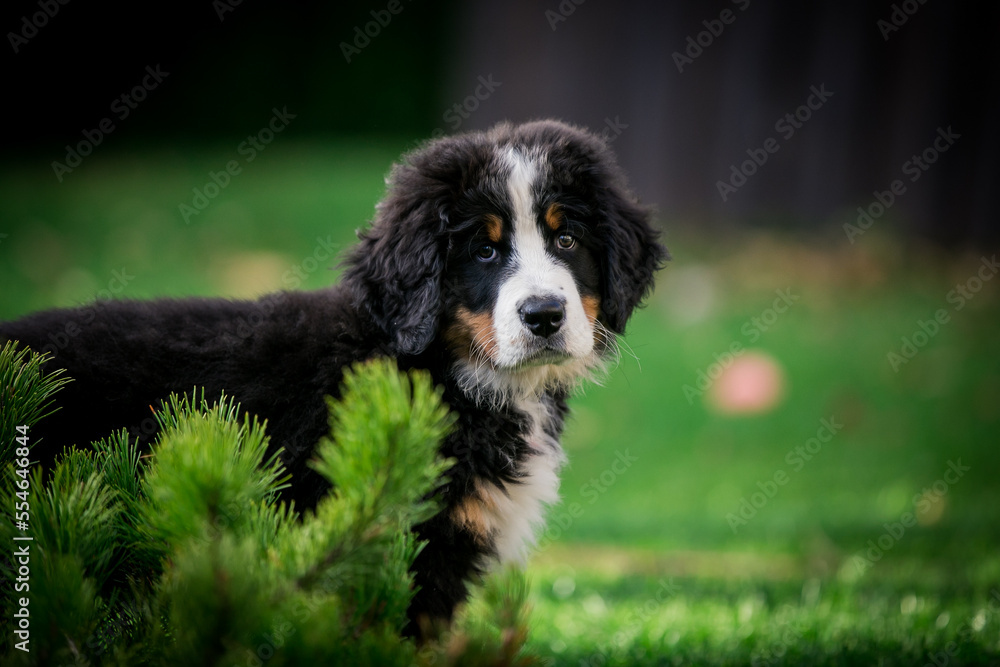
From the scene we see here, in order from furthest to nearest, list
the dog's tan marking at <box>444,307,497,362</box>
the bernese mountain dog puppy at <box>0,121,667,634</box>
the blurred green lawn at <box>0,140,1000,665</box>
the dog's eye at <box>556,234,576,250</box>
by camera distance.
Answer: the blurred green lawn at <box>0,140,1000,665</box> → the dog's eye at <box>556,234,576,250</box> → the dog's tan marking at <box>444,307,497,362</box> → the bernese mountain dog puppy at <box>0,121,667,634</box>

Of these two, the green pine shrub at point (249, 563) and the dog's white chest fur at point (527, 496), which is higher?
the dog's white chest fur at point (527, 496)

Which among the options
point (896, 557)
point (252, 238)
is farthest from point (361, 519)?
point (252, 238)

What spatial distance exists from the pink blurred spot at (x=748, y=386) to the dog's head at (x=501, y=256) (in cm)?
498

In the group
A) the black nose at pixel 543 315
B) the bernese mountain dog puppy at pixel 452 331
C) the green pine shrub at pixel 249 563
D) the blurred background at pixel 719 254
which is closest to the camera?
the green pine shrub at pixel 249 563

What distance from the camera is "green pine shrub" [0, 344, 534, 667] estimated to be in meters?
1.61

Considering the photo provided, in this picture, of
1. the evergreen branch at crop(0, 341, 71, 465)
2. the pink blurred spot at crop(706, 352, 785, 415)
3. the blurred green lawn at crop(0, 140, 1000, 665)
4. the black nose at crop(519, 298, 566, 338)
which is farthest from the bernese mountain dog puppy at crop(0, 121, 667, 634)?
the pink blurred spot at crop(706, 352, 785, 415)

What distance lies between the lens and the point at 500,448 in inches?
126

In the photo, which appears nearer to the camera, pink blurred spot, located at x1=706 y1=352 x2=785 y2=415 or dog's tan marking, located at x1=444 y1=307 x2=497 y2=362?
dog's tan marking, located at x1=444 y1=307 x2=497 y2=362

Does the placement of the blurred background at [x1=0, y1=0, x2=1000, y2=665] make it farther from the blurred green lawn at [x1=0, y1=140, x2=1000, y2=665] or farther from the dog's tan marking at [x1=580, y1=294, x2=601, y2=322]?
the dog's tan marking at [x1=580, y1=294, x2=601, y2=322]

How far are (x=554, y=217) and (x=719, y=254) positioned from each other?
25.1 feet

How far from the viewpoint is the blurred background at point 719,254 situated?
489cm

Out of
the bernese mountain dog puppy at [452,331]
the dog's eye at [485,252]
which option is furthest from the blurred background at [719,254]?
the dog's eye at [485,252]

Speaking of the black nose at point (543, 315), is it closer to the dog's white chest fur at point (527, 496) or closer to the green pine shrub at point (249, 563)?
the dog's white chest fur at point (527, 496)

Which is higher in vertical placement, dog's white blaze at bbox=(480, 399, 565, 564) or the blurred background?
the blurred background
